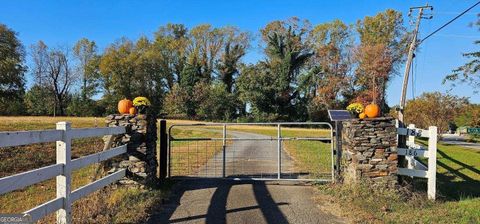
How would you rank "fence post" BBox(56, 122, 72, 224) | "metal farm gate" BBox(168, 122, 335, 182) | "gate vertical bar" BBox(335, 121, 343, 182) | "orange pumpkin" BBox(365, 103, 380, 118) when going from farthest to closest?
"metal farm gate" BBox(168, 122, 335, 182)
"gate vertical bar" BBox(335, 121, 343, 182)
"orange pumpkin" BBox(365, 103, 380, 118)
"fence post" BBox(56, 122, 72, 224)

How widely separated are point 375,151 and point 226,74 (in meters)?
58.8

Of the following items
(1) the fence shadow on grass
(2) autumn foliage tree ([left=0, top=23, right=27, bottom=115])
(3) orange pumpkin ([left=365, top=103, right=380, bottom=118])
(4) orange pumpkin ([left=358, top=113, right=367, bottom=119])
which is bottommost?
(1) the fence shadow on grass

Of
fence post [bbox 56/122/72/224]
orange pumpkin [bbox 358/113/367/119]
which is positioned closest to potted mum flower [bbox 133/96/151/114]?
fence post [bbox 56/122/72/224]

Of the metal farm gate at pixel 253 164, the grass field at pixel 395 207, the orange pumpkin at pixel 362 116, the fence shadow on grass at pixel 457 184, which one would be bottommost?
the fence shadow on grass at pixel 457 184

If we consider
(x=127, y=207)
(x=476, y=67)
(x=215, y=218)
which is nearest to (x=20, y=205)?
(x=127, y=207)

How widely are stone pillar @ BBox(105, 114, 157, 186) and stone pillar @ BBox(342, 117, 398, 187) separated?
4.07 m

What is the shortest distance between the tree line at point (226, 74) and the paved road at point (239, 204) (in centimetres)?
4495

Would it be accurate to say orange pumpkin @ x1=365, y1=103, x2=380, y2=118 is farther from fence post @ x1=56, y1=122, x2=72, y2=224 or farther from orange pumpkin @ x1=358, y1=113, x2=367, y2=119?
fence post @ x1=56, y1=122, x2=72, y2=224

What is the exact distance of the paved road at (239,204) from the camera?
6.79 metres

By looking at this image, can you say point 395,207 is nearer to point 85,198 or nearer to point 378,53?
point 85,198

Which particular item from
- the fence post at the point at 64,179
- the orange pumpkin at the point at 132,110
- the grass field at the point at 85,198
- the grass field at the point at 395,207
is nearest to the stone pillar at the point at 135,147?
the orange pumpkin at the point at 132,110

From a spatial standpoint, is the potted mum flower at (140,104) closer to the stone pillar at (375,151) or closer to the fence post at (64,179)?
the fence post at (64,179)

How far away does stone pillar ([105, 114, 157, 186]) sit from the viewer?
8.45 metres

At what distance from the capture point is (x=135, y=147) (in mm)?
8570
